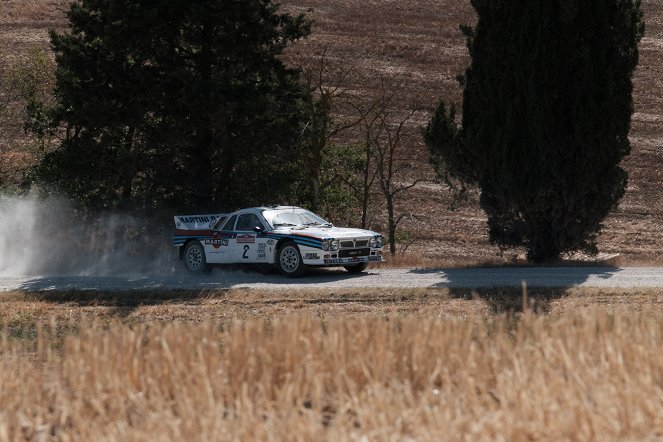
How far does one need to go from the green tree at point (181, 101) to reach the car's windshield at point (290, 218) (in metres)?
3.82

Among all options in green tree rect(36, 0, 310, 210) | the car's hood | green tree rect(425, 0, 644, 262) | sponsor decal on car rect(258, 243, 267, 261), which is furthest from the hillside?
sponsor decal on car rect(258, 243, 267, 261)

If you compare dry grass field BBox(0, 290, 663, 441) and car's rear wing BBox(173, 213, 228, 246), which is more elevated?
car's rear wing BBox(173, 213, 228, 246)

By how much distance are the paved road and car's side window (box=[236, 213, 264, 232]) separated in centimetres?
105

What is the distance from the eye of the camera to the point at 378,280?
70.9 ft

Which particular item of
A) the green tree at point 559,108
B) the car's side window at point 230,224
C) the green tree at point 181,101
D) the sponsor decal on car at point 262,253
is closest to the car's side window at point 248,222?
the car's side window at point 230,224

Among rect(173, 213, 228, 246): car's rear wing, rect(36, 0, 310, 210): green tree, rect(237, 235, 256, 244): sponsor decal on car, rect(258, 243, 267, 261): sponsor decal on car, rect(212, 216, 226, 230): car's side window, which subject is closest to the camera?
rect(258, 243, 267, 261): sponsor decal on car

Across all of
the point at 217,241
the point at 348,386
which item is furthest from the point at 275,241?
the point at 348,386

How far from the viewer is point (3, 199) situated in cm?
3098

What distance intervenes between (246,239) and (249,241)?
10 centimetres

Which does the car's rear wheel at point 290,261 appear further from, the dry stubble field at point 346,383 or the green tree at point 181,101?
the dry stubble field at point 346,383

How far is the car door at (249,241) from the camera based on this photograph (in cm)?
2350

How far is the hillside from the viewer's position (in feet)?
116

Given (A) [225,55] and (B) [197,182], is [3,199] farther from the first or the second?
(A) [225,55]

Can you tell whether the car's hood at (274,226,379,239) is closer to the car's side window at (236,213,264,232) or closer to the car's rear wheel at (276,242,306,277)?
the car's rear wheel at (276,242,306,277)
